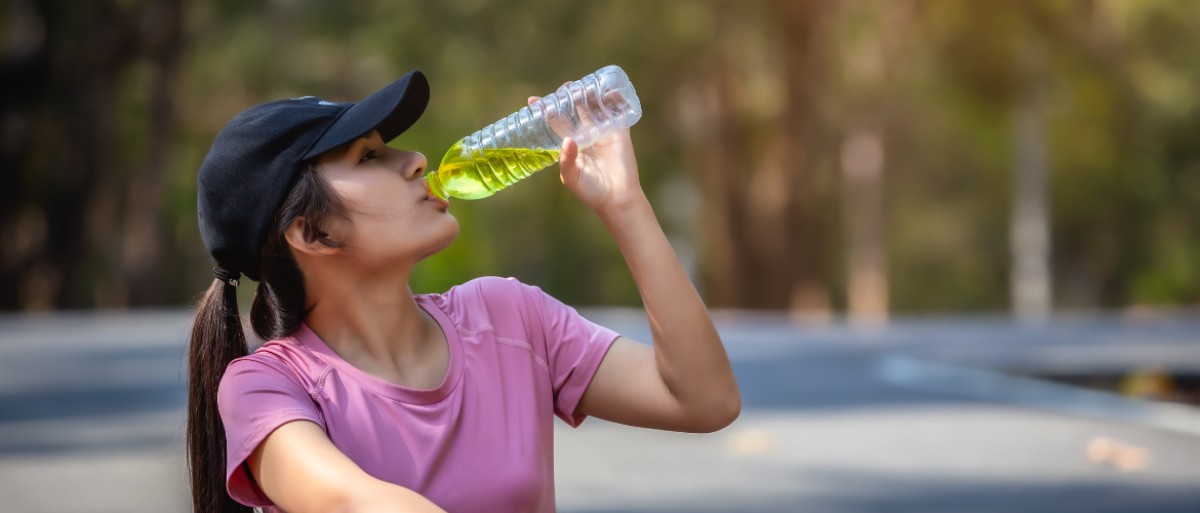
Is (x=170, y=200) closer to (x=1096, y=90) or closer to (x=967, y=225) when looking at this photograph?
(x=967, y=225)

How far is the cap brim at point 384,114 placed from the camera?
2.99 m

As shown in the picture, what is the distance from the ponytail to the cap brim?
1.27 feet

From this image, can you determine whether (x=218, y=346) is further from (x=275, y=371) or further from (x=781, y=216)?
(x=781, y=216)

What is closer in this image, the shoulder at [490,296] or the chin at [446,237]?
the chin at [446,237]

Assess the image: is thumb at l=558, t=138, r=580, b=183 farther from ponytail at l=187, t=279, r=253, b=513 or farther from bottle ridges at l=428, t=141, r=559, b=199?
ponytail at l=187, t=279, r=253, b=513

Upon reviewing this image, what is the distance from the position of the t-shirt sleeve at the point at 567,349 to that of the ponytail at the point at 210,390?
21.0 inches

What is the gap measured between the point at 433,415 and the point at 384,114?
501 mm

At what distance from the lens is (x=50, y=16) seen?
34500 mm

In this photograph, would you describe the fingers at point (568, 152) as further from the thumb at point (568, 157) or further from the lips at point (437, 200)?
the lips at point (437, 200)

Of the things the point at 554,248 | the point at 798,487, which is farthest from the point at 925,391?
the point at 554,248

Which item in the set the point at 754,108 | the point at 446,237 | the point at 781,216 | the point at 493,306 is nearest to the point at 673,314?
the point at 493,306

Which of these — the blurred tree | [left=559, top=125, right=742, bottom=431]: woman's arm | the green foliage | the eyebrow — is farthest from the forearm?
the blurred tree

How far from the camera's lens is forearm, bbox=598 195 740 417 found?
3.23m

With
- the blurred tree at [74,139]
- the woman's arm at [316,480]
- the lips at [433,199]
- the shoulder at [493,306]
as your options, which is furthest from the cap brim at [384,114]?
the blurred tree at [74,139]
